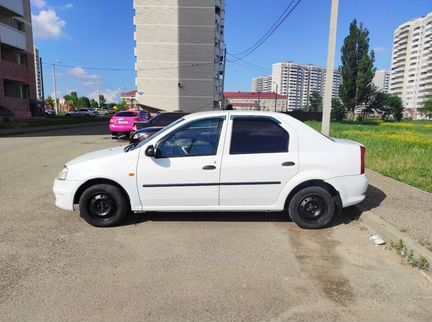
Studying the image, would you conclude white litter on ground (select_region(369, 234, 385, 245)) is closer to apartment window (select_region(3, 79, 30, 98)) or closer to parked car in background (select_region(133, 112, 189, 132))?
parked car in background (select_region(133, 112, 189, 132))

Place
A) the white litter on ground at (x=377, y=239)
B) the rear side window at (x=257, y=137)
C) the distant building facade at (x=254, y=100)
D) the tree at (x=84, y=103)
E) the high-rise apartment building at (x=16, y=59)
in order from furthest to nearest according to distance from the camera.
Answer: the distant building facade at (x=254, y=100) < the tree at (x=84, y=103) < the high-rise apartment building at (x=16, y=59) < the rear side window at (x=257, y=137) < the white litter on ground at (x=377, y=239)

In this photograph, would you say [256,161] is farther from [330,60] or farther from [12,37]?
[12,37]

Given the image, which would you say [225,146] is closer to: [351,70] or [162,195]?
[162,195]

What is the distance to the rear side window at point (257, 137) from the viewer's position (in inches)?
197

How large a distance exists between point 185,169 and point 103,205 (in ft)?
4.41

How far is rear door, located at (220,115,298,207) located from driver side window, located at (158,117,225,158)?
0.20 m

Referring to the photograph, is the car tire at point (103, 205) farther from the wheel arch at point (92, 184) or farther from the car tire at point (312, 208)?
the car tire at point (312, 208)

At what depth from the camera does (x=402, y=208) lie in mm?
5629

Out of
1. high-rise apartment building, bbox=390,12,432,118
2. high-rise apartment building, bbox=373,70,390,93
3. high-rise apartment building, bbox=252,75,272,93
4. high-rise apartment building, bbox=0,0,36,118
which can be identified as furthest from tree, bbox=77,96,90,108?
high-rise apartment building, bbox=373,70,390,93

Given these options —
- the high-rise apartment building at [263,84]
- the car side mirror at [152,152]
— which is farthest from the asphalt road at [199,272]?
the high-rise apartment building at [263,84]

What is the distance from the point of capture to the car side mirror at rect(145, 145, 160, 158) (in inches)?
192

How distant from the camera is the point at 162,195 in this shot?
4.98m

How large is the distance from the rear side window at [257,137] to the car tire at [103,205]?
177 cm

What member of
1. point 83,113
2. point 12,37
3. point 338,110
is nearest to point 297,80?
point 338,110
